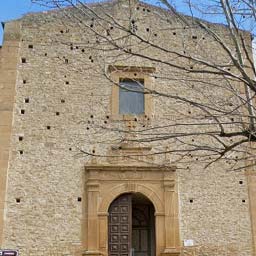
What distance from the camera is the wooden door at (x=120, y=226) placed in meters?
10.9

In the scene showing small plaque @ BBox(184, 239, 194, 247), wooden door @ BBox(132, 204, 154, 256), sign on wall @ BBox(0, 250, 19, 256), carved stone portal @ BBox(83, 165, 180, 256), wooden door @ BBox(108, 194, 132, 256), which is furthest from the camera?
wooden door @ BBox(132, 204, 154, 256)

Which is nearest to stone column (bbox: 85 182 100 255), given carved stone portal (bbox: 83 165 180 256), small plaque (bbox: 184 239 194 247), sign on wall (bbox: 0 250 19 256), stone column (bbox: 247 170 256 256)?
carved stone portal (bbox: 83 165 180 256)

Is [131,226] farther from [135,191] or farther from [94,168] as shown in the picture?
[94,168]

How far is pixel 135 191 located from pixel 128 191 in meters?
0.16

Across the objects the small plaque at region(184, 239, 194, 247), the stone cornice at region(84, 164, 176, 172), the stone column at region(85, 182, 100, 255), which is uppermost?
the stone cornice at region(84, 164, 176, 172)

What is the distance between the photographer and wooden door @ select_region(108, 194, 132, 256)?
10.9m

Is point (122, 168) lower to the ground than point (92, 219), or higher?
higher

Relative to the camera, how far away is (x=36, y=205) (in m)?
10.8

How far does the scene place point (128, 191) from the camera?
11219 millimetres

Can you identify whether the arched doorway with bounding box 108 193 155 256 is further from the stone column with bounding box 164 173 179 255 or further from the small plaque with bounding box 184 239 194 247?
the small plaque with bounding box 184 239 194 247

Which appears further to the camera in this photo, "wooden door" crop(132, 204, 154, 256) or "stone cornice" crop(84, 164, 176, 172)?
"wooden door" crop(132, 204, 154, 256)

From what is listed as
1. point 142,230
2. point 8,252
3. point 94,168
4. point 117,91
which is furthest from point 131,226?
point 117,91

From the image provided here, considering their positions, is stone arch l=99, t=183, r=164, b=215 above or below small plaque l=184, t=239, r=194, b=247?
above

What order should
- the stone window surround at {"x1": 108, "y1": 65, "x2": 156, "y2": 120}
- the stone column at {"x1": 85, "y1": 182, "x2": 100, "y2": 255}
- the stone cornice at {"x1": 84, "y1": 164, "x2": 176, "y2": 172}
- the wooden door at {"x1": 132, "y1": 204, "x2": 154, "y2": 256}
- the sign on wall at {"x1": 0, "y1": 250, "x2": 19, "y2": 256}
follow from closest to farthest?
the sign on wall at {"x1": 0, "y1": 250, "x2": 19, "y2": 256}, the stone column at {"x1": 85, "y1": 182, "x2": 100, "y2": 255}, the stone cornice at {"x1": 84, "y1": 164, "x2": 176, "y2": 172}, the stone window surround at {"x1": 108, "y1": 65, "x2": 156, "y2": 120}, the wooden door at {"x1": 132, "y1": 204, "x2": 154, "y2": 256}
